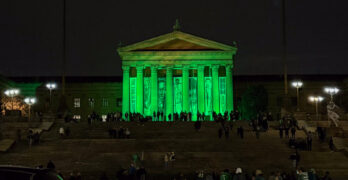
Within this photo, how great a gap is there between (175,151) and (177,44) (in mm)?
29594

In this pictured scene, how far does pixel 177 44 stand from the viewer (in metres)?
59.5

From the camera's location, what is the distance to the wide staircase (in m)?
27.8

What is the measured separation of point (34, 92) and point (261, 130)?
164 ft

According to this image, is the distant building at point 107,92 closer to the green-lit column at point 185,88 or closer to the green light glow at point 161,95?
the green light glow at point 161,95

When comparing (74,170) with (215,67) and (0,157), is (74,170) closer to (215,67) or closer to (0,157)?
(0,157)

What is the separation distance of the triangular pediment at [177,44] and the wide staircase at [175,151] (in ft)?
72.1

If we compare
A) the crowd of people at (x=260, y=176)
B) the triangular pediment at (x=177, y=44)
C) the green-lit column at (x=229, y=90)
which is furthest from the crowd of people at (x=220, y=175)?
the triangular pediment at (x=177, y=44)

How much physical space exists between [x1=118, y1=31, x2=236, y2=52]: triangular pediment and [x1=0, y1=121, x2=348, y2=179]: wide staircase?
2199 centimetres

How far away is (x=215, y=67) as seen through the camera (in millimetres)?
59375

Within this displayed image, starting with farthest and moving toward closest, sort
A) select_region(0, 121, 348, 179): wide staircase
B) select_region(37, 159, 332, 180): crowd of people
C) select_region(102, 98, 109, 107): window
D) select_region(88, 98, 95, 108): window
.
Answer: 1. select_region(88, 98, 95, 108): window
2. select_region(102, 98, 109, 107): window
3. select_region(0, 121, 348, 179): wide staircase
4. select_region(37, 159, 332, 180): crowd of people

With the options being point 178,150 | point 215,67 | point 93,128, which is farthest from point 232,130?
point 215,67

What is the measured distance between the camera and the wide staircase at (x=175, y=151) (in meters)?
27.8

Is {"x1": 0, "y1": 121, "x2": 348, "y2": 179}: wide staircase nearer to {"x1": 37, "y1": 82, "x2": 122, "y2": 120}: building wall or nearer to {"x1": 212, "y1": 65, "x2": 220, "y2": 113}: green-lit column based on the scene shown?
{"x1": 212, "y1": 65, "x2": 220, "y2": 113}: green-lit column

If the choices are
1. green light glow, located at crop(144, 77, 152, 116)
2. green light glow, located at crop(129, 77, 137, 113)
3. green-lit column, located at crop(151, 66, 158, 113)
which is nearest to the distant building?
green light glow, located at crop(129, 77, 137, 113)
